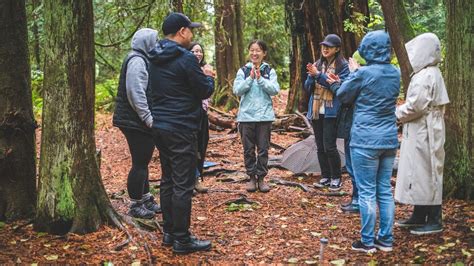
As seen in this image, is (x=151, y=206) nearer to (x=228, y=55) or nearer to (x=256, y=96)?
(x=256, y=96)

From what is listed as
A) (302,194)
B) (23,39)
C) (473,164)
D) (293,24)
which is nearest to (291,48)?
(293,24)

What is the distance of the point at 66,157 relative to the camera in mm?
4855

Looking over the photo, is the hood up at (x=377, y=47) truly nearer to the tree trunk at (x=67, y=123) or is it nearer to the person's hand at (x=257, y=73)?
the person's hand at (x=257, y=73)

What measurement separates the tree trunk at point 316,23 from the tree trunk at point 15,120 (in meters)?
6.77

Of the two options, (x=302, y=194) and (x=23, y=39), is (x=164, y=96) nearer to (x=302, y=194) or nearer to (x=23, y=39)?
(x=23, y=39)

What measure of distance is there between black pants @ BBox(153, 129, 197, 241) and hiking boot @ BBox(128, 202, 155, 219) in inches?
38.4

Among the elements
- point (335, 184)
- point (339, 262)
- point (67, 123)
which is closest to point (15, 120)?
point (67, 123)

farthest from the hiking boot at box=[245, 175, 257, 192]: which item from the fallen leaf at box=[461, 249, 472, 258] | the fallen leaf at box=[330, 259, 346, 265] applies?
the fallen leaf at box=[461, 249, 472, 258]

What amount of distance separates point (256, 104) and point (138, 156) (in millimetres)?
2124

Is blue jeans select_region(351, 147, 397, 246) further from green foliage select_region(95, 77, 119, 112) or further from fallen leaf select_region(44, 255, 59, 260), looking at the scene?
green foliage select_region(95, 77, 119, 112)

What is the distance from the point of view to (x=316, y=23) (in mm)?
11195

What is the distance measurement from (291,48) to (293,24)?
2.32 feet

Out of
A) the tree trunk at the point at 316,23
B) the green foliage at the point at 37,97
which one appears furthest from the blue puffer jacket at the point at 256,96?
the green foliage at the point at 37,97

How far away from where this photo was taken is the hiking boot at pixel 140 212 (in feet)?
18.5
